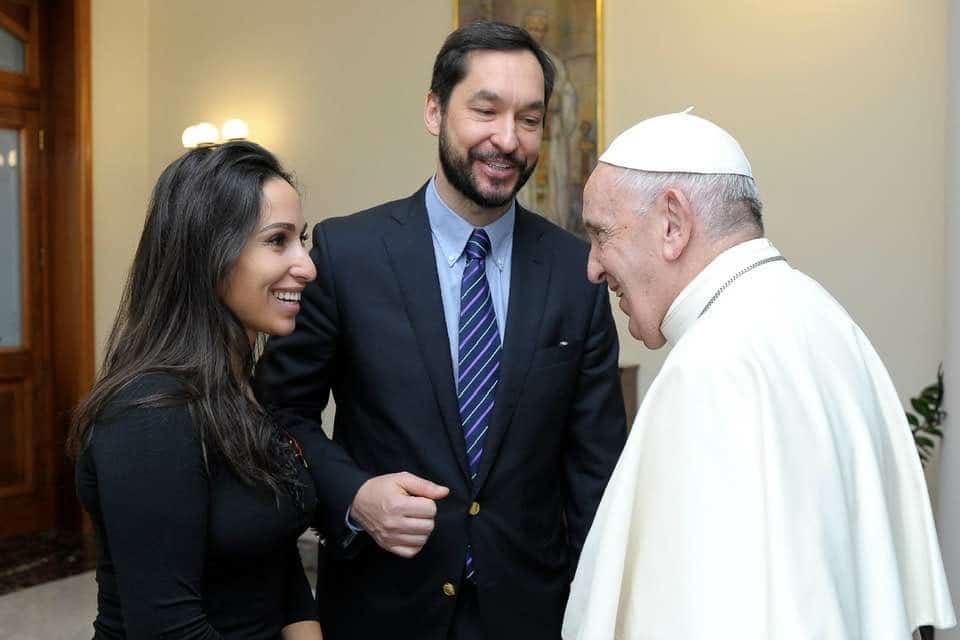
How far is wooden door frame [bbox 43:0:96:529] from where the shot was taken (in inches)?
301

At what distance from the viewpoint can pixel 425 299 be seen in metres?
2.49

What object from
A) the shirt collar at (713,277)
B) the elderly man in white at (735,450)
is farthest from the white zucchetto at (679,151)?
the shirt collar at (713,277)

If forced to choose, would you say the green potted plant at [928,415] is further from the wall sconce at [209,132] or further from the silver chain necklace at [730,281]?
the wall sconce at [209,132]

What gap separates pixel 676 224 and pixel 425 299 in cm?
83

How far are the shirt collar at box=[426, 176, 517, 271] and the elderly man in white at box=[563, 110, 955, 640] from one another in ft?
2.08

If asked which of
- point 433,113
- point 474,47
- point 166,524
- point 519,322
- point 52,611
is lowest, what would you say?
point 52,611

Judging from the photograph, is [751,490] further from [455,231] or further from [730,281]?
[455,231]

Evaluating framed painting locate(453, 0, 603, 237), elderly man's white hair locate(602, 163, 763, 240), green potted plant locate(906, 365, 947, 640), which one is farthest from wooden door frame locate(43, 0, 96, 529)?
elderly man's white hair locate(602, 163, 763, 240)

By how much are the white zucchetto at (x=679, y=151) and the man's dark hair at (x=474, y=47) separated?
686 mm

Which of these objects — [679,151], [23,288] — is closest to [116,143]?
[23,288]

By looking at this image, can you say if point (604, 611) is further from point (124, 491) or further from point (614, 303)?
point (614, 303)

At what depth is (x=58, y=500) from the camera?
780 centimetres

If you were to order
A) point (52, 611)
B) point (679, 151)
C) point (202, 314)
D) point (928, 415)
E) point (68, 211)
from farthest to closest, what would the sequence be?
point (68, 211)
point (52, 611)
point (928, 415)
point (202, 314)
point (679, 151)

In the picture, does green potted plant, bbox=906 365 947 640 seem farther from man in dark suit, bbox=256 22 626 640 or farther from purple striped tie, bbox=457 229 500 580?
purple striped tie, bbox=457 229 500 580
